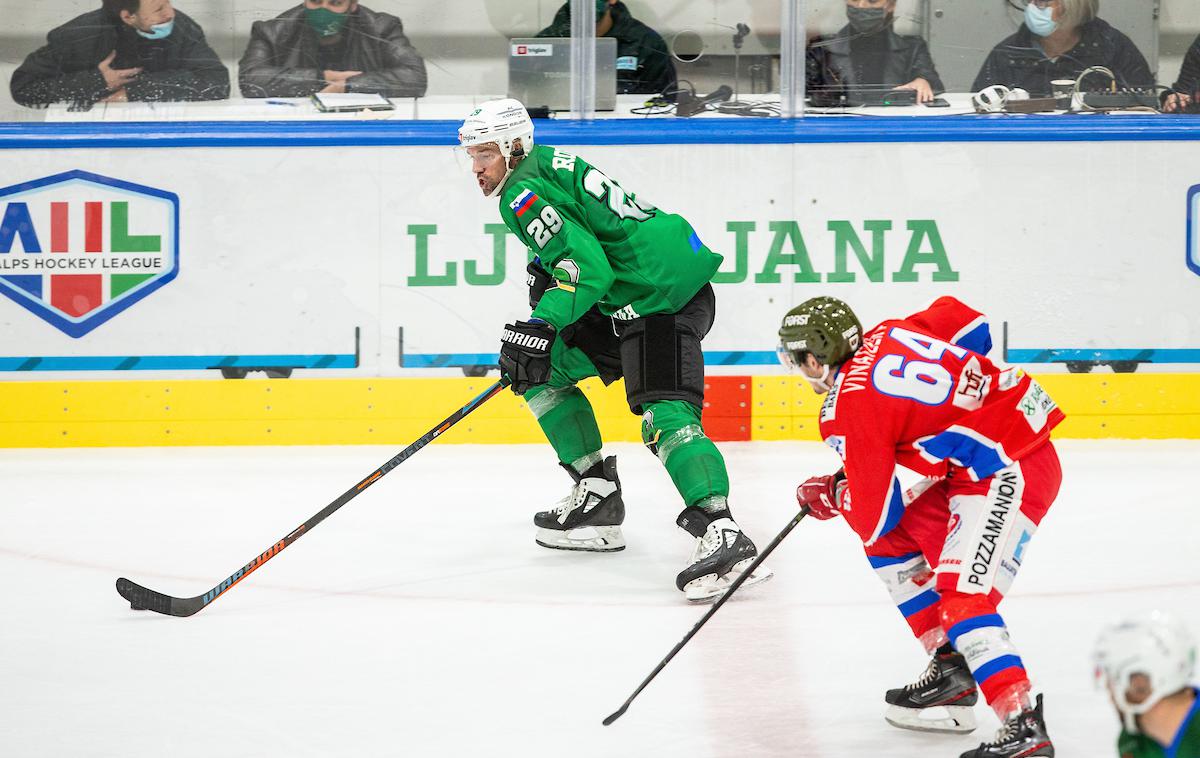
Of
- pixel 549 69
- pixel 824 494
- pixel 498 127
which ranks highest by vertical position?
pixel 549 69

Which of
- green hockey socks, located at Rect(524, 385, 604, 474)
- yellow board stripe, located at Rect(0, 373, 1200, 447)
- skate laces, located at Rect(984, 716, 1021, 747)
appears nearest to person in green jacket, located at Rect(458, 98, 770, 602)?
green hockey socks, located at Rect(524, 385, 604, 474)

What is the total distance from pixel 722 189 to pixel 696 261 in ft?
5.90

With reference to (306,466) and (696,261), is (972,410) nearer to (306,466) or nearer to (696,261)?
(696,261)

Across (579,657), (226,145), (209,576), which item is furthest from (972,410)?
(226,145)

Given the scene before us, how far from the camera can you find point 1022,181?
18.5 ft

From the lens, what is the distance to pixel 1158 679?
1436 millimetres

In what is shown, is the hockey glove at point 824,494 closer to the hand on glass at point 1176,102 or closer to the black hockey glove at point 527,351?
the black hockey glove at point 527,351

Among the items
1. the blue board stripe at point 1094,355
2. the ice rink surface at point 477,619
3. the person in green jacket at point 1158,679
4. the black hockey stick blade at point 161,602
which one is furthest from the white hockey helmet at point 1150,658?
the blue board stripe at point 1094,355

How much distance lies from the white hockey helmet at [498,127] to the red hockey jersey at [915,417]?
1.49m

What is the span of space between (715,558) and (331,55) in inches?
122

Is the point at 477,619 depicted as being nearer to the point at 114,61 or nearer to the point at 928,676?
the point at 928,676

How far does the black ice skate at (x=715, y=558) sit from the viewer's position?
3508mm

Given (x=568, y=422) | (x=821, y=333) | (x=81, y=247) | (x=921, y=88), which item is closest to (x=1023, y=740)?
(x=821, y=333)

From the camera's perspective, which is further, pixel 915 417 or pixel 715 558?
pixel 715 558
